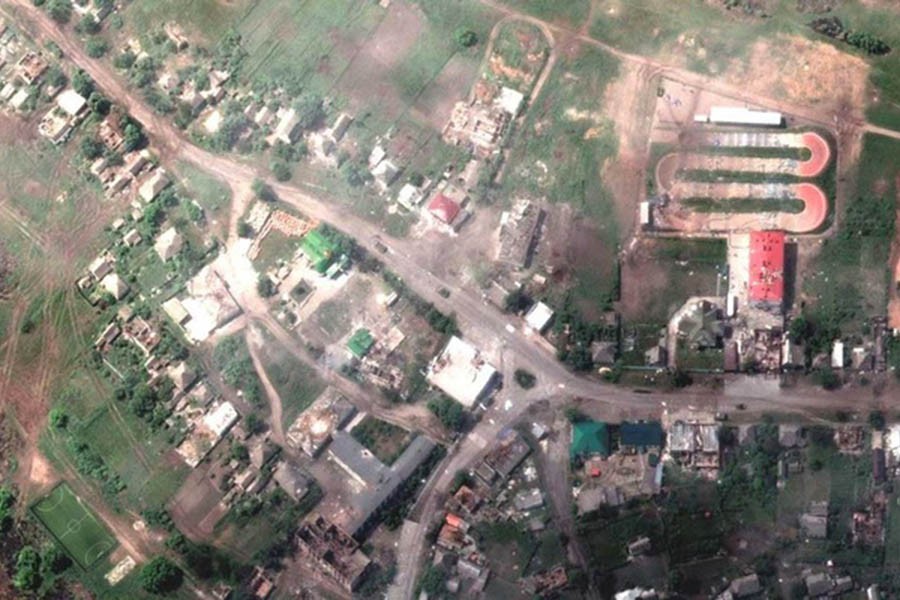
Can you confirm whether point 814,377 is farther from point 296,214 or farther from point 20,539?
point 20,539

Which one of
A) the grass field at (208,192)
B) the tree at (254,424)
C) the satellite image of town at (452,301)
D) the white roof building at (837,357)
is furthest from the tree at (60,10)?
the white roof building at (837,357)

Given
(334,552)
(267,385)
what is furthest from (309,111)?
(334,552)

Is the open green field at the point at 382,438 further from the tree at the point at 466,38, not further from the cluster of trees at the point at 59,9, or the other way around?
the cluster of trees at the point at 59,9

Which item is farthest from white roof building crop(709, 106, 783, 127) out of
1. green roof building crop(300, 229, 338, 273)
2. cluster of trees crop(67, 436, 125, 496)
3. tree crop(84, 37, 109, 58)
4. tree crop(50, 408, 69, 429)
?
tree crop(50, 408, 69, 429)

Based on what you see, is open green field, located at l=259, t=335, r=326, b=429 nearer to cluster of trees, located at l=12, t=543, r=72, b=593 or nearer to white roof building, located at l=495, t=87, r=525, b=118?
cluster of trees, located at l=12, t=543, r=72, b=593

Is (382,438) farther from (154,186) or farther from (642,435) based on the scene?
(154,186)
